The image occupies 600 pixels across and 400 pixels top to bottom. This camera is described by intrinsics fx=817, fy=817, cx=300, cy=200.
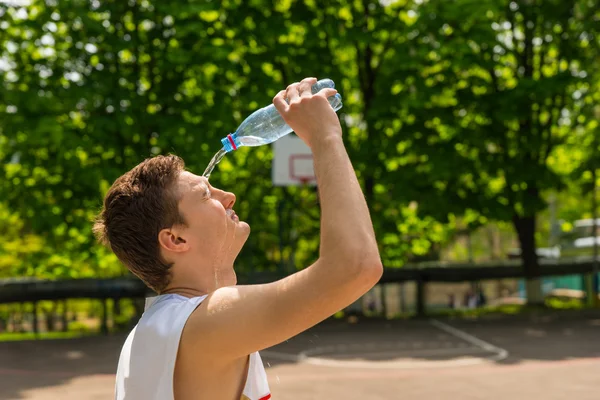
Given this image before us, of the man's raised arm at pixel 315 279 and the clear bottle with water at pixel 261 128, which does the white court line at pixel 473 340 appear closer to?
the clear bottle with water at pixel 261 128

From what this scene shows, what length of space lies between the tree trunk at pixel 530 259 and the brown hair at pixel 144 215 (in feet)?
78.2

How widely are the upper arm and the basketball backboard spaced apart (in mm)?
19073

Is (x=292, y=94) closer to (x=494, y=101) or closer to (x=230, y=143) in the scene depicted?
(x=230, y=143)

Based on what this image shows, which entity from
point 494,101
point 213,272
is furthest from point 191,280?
point 494,101

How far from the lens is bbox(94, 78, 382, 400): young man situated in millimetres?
1877

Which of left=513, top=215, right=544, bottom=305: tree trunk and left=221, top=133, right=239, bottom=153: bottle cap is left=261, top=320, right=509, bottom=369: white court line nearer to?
left=513, top=215, right=544, bottom=305: tree trunk

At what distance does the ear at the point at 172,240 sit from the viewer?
224 centimetres

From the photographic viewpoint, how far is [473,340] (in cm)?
1839

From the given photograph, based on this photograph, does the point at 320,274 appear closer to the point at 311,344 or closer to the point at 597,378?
the point at 597,378

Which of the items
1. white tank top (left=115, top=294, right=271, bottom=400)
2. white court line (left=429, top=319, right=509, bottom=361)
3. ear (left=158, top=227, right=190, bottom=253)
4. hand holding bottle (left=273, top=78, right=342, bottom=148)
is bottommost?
white court line (left=429, top=319, right=509, bottom=361)

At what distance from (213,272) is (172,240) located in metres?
0.18

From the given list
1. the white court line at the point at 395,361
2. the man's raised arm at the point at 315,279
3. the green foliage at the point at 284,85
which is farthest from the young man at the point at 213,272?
the green foliage at the point at 284,85

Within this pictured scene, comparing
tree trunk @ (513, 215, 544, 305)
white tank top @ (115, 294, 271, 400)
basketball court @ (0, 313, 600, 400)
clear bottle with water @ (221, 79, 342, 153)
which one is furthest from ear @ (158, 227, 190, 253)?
tree trunk @ (513, 215, 544, 305)

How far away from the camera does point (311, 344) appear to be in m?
18.5
